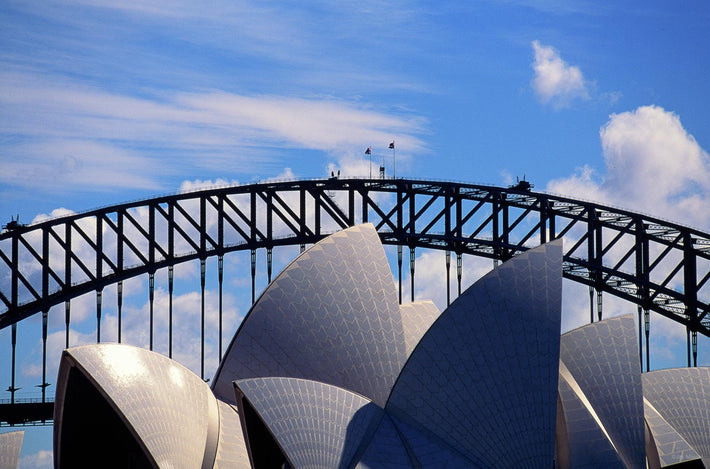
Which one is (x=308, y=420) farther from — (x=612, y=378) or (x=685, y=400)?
(x=685, y=400)

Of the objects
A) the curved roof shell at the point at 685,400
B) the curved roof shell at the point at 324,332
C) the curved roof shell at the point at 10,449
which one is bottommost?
the curved roof shell at the point at 10,449

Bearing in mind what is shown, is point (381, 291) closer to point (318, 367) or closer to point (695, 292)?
point (318, 367)

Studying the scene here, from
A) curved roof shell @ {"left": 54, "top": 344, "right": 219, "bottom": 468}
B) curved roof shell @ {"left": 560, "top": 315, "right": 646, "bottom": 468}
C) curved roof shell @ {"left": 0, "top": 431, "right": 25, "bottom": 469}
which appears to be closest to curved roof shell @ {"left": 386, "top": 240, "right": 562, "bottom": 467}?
curved roof shell @ {"left": 560, "top": 315, "right": 646, "bottom": 468}

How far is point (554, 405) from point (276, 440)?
42.0 feet

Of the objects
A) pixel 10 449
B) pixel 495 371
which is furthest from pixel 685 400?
pixel 10 449

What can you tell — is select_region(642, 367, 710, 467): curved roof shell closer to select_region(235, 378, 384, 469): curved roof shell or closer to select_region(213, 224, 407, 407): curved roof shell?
select_region(213, 224, 407, 407): curved roof shell

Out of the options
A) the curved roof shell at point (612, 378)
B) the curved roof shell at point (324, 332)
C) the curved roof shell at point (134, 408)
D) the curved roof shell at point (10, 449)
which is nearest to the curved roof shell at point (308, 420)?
the curved roof shell at point (134, 408)

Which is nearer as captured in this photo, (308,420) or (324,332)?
(308,420)

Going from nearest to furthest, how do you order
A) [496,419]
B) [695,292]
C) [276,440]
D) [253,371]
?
[276,440] → [496,419] → [253,371] → [695,292]

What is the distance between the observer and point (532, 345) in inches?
1972

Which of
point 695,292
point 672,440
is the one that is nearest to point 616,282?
point 695,292

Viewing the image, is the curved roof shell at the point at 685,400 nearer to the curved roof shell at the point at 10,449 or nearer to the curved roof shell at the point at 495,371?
the curved roof shell at the point at 495,371

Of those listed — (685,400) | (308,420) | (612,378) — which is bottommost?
(685,400)

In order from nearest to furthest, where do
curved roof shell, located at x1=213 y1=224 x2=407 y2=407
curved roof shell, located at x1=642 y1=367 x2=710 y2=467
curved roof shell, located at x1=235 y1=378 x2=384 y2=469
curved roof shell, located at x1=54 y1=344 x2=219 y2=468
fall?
curved roof shell, located at x1=235 y1=378 x2=384 y2=469, curved roof shell, located at x1=54 y1=344 x2=219 y2=468, curved roof shell, located at x1=213 y1=224 x2=407 y2=407, curved roof shell, located at x1=642 y1=367 x2=710 y2=467
